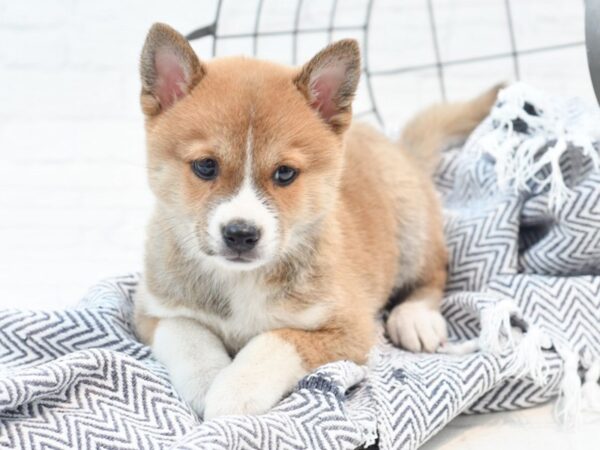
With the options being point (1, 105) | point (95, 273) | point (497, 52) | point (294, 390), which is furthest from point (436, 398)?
point (1, 105)

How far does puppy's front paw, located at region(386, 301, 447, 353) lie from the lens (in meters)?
2.44

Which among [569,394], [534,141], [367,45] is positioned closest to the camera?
[569,394]

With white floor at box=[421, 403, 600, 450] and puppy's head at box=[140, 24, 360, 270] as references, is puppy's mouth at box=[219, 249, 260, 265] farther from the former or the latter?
white floor at box=[421, 403, 600, 450]

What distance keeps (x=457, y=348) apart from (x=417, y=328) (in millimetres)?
133

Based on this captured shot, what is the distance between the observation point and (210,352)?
6.82 ft

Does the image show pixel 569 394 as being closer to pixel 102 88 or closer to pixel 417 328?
pixel 417 328

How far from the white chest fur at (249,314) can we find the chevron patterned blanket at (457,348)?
6.5 inches

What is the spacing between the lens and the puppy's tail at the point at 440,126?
307 centimetres

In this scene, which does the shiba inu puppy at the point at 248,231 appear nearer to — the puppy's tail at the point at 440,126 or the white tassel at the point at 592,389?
the white tassel at the point at 592,389

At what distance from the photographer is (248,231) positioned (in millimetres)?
1892

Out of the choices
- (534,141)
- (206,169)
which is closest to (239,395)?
(206,169)

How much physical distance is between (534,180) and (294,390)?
1208mm

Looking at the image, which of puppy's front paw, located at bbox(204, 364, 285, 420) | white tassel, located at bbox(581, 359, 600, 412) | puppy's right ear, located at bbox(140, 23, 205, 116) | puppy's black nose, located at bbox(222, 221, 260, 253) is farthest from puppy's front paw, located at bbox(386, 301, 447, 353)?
puppy's right ear, located at bbox(140, 23, 205, 116)

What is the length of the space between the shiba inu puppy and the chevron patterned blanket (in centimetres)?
8
